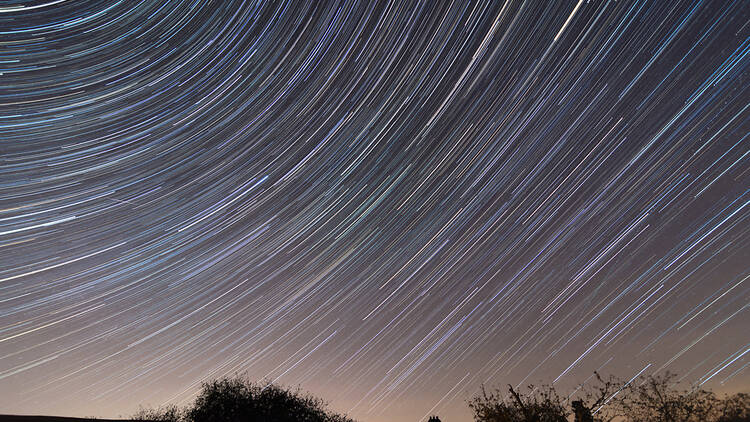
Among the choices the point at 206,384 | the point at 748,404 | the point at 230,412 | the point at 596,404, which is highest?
the point at 206,384

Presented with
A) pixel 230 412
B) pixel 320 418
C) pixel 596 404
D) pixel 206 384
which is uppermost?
pixel 206 384

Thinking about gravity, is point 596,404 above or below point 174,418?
below

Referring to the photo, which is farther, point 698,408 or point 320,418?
point 320,418

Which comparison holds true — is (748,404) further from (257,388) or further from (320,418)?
(257,388)

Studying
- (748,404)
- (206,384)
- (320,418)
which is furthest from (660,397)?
(206,384)

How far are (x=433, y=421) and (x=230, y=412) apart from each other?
14.4m

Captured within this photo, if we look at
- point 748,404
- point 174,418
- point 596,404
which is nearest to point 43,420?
point 174,418

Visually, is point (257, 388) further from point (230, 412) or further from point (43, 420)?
point (43, 420)

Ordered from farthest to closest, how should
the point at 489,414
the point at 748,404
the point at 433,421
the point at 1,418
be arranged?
the point at 433,421 → the point at 748,404 → the point at 489,414 → the point at 1,418

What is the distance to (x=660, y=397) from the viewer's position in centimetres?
2300

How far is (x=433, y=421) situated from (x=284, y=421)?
37.4 ft

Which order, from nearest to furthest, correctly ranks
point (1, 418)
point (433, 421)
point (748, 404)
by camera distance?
point (1, 418), point (748, 404), point (433, 421)

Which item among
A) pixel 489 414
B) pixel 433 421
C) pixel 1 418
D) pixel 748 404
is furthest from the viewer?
pixel 433 421

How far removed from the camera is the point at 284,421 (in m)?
22.0
